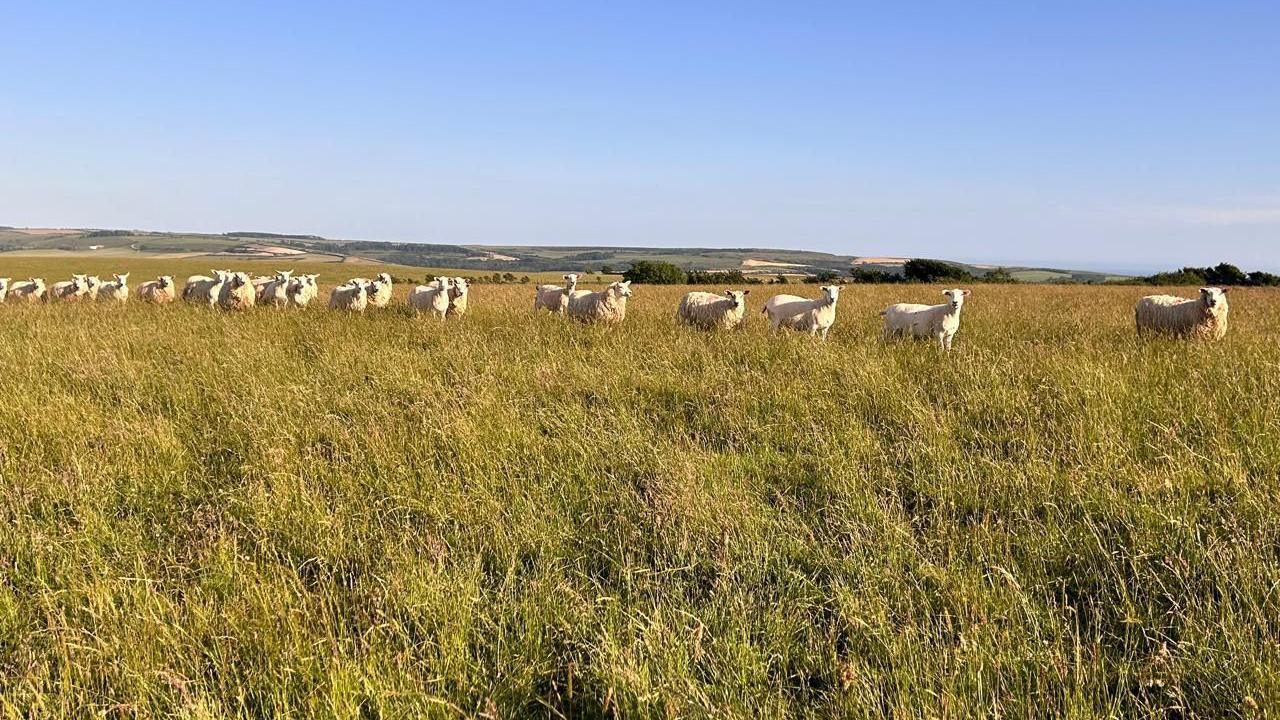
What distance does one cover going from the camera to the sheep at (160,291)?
62.6 ft

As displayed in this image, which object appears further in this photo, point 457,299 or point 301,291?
point 301,291

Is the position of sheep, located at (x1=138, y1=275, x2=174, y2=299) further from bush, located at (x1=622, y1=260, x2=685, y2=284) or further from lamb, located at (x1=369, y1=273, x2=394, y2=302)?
bush, located at (x1=622, y1=260, x2=685, y2=284)

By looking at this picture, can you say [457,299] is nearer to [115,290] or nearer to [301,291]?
[301,291]

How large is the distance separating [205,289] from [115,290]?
18.4ft

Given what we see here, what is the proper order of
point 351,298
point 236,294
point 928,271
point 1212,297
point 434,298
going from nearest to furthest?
point 1212,297
point 434,298
point 351,298
point 236,294
point 928,271

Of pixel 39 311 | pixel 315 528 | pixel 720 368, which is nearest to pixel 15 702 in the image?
pixel 315 528

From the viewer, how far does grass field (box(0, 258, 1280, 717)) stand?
221 centimetres

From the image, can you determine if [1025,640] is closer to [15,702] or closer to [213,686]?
[213,686]

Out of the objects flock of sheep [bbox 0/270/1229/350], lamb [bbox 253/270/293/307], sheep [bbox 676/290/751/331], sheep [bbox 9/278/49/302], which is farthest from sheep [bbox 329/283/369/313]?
sheep [bbox 9/278/49/302]

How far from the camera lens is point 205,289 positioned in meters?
18.9

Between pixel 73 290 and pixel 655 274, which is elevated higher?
pixel 655 274

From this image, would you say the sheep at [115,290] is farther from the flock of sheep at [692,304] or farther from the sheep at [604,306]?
the sheep at [604,306]

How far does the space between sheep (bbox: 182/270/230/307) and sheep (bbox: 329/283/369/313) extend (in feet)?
12.4

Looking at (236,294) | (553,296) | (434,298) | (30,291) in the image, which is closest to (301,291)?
(236,294)
